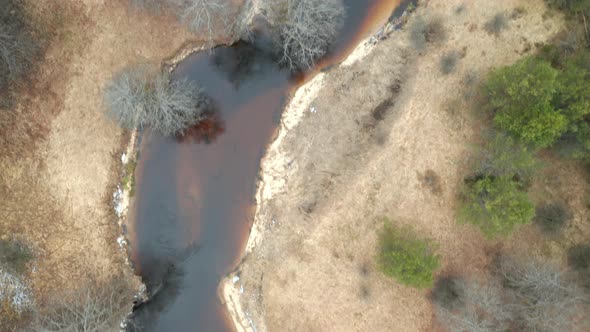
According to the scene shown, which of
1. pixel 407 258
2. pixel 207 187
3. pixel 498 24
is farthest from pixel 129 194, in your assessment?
pixel 498 24

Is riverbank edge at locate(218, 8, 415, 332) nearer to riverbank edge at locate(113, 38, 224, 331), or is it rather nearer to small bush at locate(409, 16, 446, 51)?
small bush at locate(409, 16, 446, 51)

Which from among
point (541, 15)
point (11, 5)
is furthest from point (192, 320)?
point (541, 15)

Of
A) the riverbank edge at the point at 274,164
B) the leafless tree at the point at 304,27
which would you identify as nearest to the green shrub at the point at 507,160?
the riverbank edge at the point at 274,164

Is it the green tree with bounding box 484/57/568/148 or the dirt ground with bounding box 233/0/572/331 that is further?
the dirt ground with bounding box 233/0/572/331

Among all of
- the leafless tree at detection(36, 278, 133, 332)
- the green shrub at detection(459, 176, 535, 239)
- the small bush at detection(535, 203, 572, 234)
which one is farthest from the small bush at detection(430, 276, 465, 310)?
the leafless tree at detection(36, 278, 133, 332)

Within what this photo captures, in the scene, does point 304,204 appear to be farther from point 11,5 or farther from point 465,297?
point 11,5

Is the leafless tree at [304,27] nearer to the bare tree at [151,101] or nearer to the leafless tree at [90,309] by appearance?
the bare tree at [151,101]
